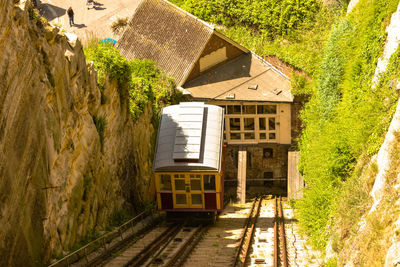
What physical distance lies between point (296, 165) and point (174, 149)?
9990 mm

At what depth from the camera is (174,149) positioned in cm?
2038

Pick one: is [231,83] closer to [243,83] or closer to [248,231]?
[243,83]

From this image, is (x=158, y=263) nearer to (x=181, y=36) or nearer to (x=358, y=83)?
(x=358, y=83)

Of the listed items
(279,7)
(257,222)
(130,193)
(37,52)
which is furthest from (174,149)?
(279,7)

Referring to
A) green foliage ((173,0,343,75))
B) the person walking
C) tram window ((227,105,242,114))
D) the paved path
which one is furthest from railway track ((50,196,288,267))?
the person walking

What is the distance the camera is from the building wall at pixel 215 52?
30672 mm

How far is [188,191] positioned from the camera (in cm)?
2072

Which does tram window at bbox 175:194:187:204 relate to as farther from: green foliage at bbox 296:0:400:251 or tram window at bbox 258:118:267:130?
tram window at bbox 258:118:267:130

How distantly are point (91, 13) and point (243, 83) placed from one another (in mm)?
15603

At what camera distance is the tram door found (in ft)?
67.2

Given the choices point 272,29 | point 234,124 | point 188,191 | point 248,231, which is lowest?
point 248,231

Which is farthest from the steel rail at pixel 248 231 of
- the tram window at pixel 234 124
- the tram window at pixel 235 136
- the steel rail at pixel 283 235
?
the tram window at pixel 234 124

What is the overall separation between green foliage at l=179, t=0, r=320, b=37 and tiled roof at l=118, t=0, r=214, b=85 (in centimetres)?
585

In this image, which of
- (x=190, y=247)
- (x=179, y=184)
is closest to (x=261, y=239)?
(x=190, y=247)
